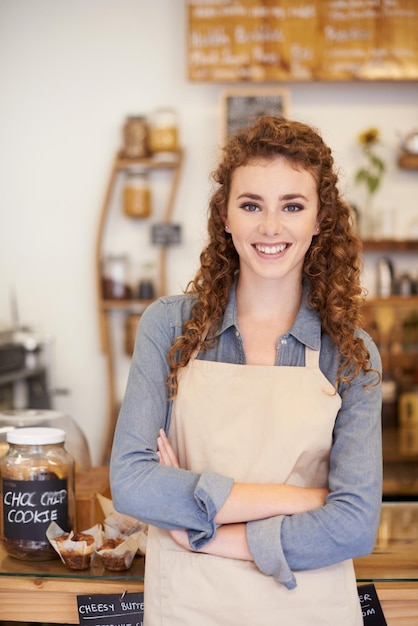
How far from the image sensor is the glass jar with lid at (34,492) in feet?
5.16

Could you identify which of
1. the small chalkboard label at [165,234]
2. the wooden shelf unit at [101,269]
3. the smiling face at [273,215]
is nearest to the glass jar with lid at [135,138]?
the wooden shelf unit at [101,269]

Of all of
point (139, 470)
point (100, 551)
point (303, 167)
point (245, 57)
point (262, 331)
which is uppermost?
point (245, 57)

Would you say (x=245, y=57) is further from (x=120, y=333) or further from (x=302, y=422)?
(x=302, y=422)

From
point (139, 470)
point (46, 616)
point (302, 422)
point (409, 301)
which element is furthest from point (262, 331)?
point (409, 301)

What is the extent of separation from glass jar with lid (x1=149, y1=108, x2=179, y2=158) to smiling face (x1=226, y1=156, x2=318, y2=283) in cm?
276

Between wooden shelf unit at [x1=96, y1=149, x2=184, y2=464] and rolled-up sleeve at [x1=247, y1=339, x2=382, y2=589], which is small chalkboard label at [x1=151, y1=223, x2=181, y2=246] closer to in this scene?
wooden shelf unit at [x1=96, y1=149, x2=184, y2=464]

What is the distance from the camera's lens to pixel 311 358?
150 cm

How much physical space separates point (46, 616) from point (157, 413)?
0.45 metres

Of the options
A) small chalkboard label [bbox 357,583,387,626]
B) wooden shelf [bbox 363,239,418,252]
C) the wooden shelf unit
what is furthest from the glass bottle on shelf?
small chalkboard label [bbox 357,583,387,626]

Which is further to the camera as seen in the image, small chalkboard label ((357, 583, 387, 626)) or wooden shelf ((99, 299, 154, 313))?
wooden shelf ((99, 299, 154, 313))

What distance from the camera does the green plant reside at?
13.5 ft

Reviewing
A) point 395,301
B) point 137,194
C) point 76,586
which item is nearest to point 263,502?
point 76,586

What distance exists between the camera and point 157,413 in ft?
4.79

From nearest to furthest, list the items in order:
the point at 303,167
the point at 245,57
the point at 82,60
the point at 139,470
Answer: the point at 139,470, the point at 303,167, the point at 245,57, the point at 82,60
